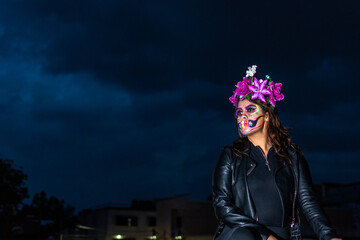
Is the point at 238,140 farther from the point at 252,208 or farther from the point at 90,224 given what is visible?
the point at 90,224

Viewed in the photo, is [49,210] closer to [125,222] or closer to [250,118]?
[125,222]

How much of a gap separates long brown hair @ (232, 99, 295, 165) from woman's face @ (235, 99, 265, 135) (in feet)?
0.14

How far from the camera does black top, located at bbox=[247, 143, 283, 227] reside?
10.9 feet

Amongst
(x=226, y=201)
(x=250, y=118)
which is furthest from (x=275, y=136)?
(x=226, y=201)

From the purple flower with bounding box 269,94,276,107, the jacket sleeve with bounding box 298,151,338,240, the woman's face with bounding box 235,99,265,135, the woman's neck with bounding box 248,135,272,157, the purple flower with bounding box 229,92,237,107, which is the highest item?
the purple flower with bounding box 229,92,237,107

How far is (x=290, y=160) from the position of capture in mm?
3619

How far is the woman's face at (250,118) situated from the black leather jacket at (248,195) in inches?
9.4

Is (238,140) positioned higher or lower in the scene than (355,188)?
lower

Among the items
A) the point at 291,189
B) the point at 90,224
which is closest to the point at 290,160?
the point at 291,189

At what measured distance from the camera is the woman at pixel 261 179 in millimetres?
3277

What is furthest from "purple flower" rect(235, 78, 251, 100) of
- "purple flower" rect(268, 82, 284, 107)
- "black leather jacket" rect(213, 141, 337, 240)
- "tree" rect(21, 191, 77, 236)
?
"tree" rect(21, 191, 77, 236)

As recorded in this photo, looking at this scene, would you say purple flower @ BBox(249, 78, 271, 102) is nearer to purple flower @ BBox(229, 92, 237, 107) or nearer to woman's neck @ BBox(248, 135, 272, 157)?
purple flower @ BBox(229, 92, 237, 107)

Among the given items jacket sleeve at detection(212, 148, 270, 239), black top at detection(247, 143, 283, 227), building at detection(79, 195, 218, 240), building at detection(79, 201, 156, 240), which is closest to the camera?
jacket sleeve at detection(212, 148, 270, 239)

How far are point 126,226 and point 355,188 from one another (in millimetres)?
26354
